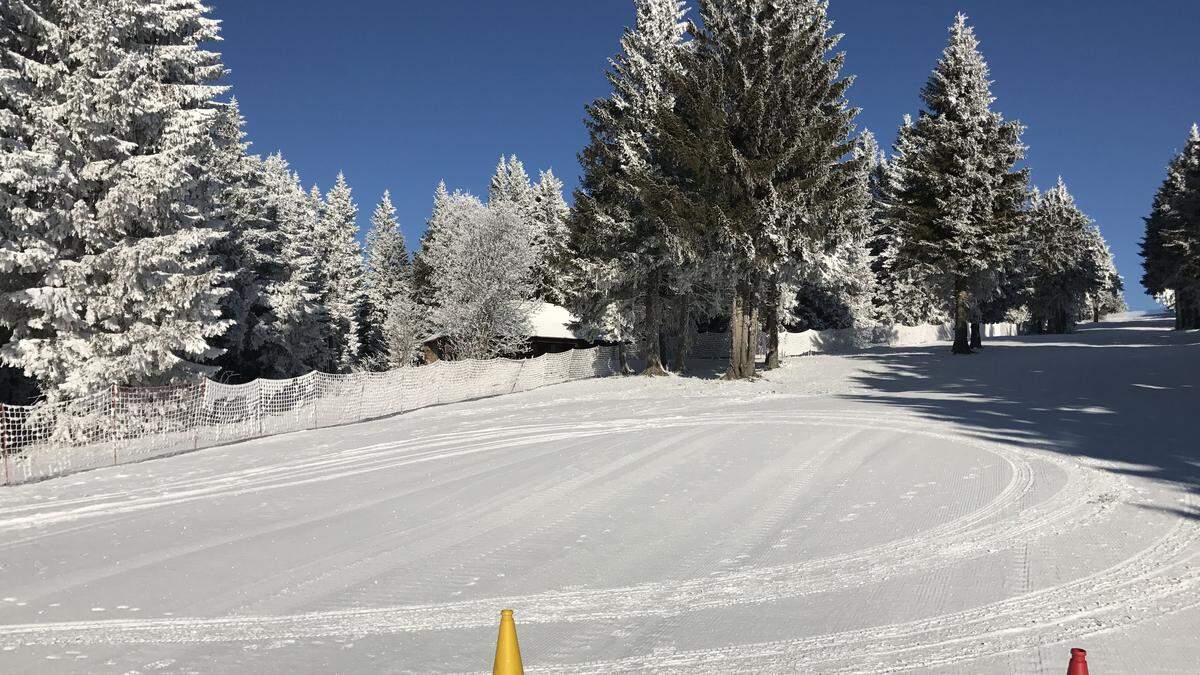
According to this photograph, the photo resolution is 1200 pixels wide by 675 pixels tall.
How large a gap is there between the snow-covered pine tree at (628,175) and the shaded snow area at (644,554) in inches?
656

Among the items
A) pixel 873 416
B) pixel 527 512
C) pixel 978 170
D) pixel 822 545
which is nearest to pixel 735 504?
pixel 822 545

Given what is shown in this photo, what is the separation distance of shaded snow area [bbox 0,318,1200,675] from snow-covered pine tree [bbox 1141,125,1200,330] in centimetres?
3402

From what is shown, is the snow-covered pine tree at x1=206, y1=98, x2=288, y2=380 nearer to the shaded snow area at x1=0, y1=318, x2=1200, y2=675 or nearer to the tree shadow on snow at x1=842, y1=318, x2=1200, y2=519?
the shaded snow area at x1=0, y1=318, x2=1200, y2=675

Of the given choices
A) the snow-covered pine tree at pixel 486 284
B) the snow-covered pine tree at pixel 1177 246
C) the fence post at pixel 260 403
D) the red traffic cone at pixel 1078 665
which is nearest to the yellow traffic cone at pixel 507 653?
the red traffic cone at pixel 1078 665

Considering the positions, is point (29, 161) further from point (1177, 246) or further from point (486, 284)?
point (1177, 246)

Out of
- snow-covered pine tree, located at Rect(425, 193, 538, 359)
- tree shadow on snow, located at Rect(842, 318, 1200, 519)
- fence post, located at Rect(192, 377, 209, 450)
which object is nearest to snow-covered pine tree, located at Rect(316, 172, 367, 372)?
snow-covered pine tree, located at Rect(425, 193, 538, 359)

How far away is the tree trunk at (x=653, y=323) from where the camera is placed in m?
32.4

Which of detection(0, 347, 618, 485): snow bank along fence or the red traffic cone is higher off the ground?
the red traffic cone

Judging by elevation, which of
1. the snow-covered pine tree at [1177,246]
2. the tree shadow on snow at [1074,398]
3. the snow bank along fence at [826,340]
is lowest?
the tree shadow on snow at [1074,398]

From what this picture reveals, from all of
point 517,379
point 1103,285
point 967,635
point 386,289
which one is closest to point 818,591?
point 967,635

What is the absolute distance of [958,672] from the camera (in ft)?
14.1

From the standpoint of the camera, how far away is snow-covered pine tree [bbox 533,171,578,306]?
3322 centimetres

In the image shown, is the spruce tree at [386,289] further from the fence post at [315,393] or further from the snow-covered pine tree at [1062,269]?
the snow-covered pine tree at [1062,269]

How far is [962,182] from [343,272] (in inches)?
1770
